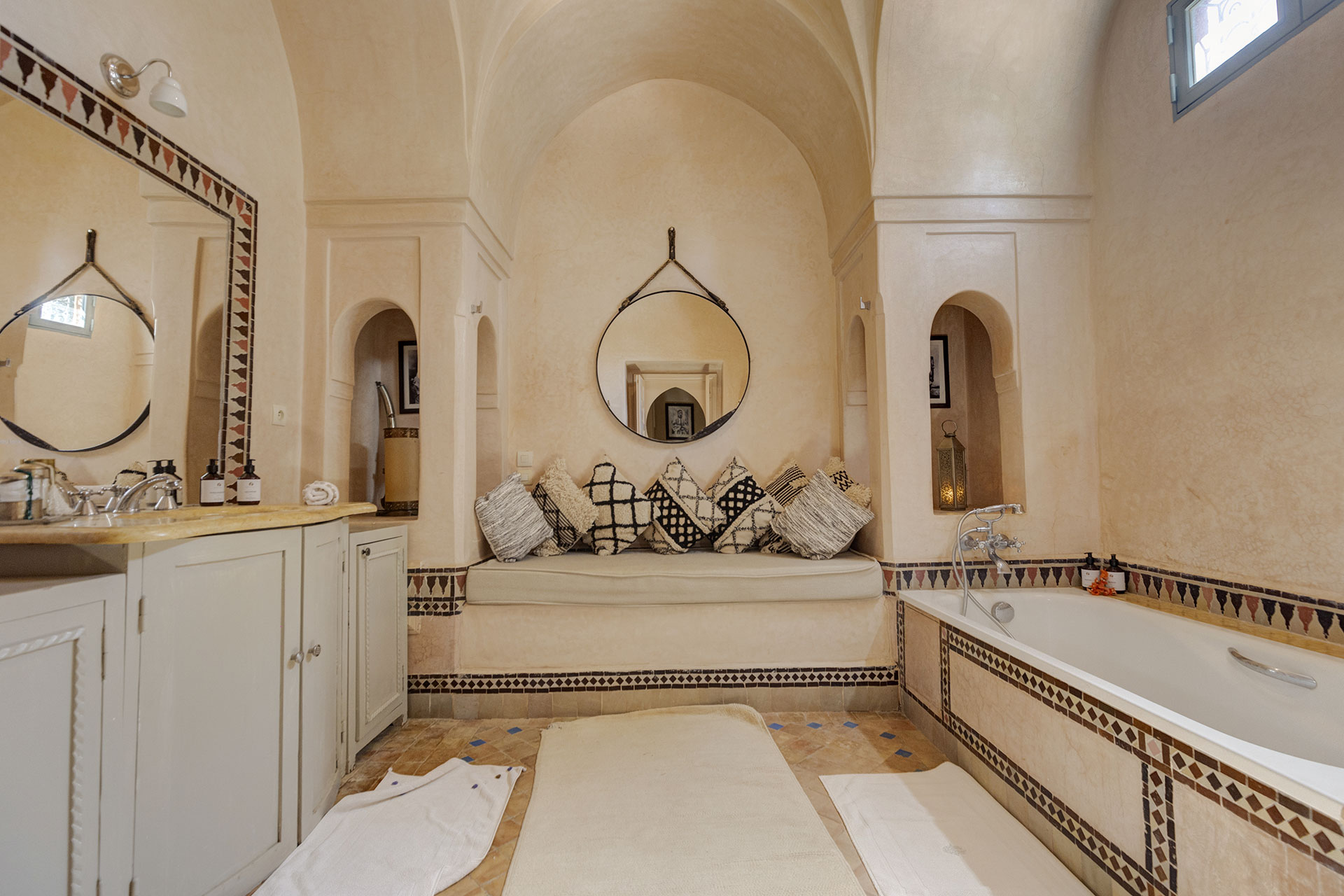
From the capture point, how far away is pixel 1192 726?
144 cm

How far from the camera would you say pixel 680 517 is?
3.68m

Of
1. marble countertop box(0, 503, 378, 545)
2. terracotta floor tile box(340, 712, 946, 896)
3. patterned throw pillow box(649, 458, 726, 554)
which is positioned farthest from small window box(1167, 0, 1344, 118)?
marble countertop box(0, 503, 378, 545)

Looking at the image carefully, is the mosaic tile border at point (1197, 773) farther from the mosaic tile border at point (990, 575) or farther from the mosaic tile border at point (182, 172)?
the mosaic tile border at point (182, 172)

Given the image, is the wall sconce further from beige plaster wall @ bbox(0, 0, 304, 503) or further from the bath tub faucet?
the bath tub faucet

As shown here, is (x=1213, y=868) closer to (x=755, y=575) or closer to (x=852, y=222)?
(x=755, y=575)

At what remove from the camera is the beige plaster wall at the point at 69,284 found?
5.62 ft

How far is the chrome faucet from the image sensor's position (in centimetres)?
200

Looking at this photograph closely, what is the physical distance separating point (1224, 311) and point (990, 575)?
1.56 metres

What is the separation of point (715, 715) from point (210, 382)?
9.18 feet

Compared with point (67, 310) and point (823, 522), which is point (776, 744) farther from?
point (67, 310)

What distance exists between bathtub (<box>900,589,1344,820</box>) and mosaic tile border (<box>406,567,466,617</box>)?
240 cm

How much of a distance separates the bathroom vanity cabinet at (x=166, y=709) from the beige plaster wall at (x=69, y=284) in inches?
27.3

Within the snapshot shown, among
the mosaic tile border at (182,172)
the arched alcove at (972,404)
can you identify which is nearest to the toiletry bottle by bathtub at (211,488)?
the mosaic tile border at (182,172)

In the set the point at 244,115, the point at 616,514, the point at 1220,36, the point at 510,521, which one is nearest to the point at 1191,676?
the point at 1220,36
